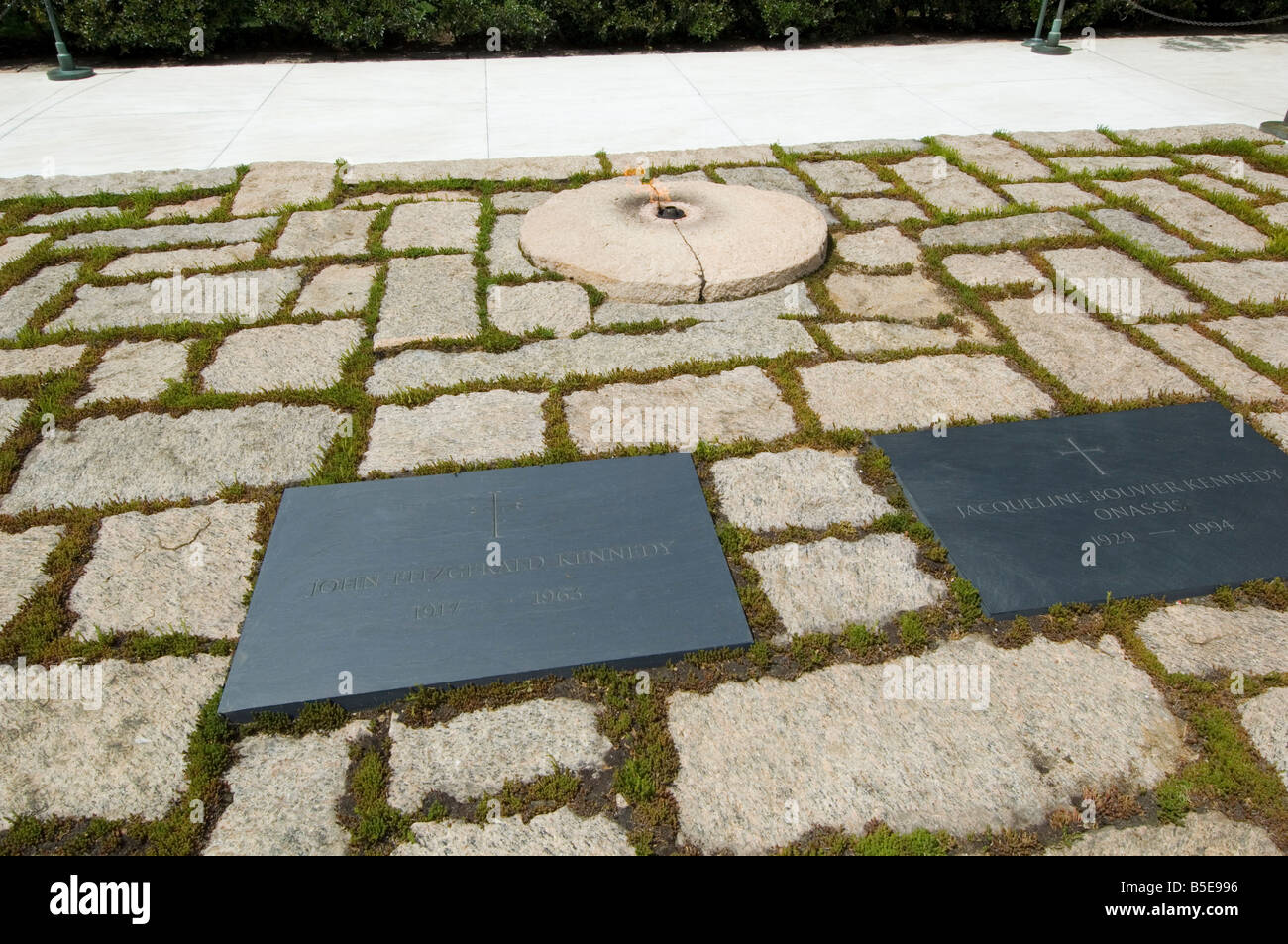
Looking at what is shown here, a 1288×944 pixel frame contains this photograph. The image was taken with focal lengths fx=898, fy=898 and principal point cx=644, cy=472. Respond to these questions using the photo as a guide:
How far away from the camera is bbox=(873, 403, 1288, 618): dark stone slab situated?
2607 mm

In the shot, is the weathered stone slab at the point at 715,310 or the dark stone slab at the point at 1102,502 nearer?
the dark stone slab at the point at 1102,502

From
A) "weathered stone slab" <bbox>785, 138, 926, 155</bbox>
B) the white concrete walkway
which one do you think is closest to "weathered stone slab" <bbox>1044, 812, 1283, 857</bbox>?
"weathered stone slab" <bbox>785, 138, 926, 155</bbox>

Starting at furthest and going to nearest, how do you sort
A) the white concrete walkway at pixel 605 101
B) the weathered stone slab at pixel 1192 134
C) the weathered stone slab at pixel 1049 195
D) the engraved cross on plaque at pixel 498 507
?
the white concrete walkway at pixel 605 101 < the weathered stone slab at pixel 1192 134 < the weathered stone slab at pixel 1049 195 < the engraved cross on plaque at pixel 498 507

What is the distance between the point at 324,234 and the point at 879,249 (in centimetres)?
302

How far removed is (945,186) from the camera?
18.1ft

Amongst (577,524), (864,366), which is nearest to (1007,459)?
(864,366)

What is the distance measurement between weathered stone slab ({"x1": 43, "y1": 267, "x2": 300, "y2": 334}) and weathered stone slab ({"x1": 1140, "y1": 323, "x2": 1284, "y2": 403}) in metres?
3.99

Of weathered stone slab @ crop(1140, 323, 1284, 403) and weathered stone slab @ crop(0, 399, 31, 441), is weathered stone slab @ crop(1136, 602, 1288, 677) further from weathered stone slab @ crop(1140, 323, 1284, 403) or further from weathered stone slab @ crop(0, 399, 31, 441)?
weathered stone slab @ crop(0, 399, 31, 441)

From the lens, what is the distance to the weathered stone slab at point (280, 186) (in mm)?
5361

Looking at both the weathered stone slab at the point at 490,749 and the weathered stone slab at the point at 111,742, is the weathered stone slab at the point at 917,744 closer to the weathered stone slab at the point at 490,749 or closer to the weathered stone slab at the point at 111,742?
the weathered stone slab at the point at 490,749

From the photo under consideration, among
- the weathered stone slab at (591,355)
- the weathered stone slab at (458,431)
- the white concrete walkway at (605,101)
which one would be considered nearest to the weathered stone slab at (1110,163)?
the white concrete walkway at (605,101)

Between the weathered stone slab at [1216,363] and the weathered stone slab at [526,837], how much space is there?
297cm

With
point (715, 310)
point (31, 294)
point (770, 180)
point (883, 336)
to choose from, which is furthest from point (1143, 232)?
point (31, 294)

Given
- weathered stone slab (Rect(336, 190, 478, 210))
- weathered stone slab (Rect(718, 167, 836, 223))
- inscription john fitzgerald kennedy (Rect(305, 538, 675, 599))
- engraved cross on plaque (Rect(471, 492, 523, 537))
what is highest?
weathered stone slab (Rect(718, 167, 836, 223))
